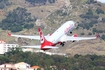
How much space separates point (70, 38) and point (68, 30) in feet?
35.4

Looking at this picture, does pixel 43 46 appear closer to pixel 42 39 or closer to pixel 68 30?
pixel 42 39

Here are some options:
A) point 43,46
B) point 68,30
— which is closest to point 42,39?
point 43,46

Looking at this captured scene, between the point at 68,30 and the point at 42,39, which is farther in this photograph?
the point at 68,30

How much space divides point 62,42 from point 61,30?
6040 millimetres

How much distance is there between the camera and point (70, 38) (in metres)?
189

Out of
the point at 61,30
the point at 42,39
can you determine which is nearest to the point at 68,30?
the point at 61,30

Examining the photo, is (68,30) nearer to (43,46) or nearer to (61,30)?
(61,30)

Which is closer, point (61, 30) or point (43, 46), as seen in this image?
point (43, 46)

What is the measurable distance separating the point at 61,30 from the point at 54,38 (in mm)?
6488

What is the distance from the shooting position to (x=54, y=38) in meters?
191

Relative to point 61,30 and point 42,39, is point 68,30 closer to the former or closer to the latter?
point 61,30

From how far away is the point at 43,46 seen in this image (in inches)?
7244

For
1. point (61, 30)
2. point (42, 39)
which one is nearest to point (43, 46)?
point (42, 39)

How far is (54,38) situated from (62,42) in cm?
213
